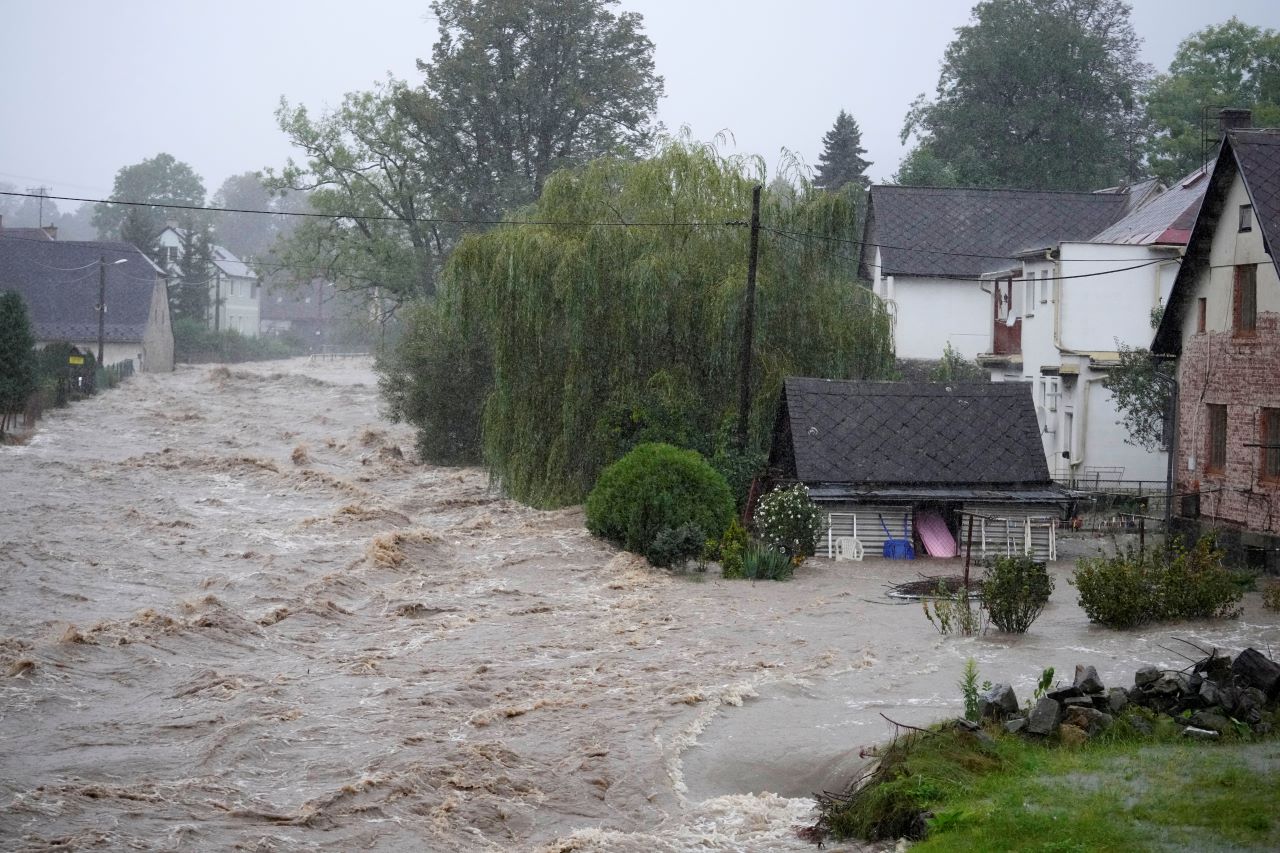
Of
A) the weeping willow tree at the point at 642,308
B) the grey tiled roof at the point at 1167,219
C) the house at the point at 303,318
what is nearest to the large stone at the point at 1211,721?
the weeping willow tree at the point at 642,308

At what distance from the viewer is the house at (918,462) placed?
27125 mm

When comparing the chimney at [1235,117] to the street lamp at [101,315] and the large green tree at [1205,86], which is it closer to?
the large green tree at [1205,86]

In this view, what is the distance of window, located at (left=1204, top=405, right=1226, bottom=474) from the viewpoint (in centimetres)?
2684

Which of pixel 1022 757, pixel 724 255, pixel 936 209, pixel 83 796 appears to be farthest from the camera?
pixel 936 209

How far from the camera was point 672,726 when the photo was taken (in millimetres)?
15094

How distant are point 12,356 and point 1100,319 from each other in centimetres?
3722

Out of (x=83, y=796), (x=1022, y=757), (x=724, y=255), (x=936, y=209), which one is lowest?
(x=83, y=796)

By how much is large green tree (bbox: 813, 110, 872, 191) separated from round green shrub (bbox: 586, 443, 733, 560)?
4454cm

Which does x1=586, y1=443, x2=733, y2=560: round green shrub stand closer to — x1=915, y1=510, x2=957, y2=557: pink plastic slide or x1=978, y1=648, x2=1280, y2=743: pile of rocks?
x1=915, y1=510, x2=957, y2=557: pink plastic slide

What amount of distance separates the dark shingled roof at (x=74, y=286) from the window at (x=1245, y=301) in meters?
64.4

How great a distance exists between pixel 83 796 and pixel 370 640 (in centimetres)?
782

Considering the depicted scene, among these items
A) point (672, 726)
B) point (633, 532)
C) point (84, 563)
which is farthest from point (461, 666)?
point (84, 563)

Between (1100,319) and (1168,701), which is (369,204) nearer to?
(1100,319)

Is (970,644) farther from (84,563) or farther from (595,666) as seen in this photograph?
(84,563)
